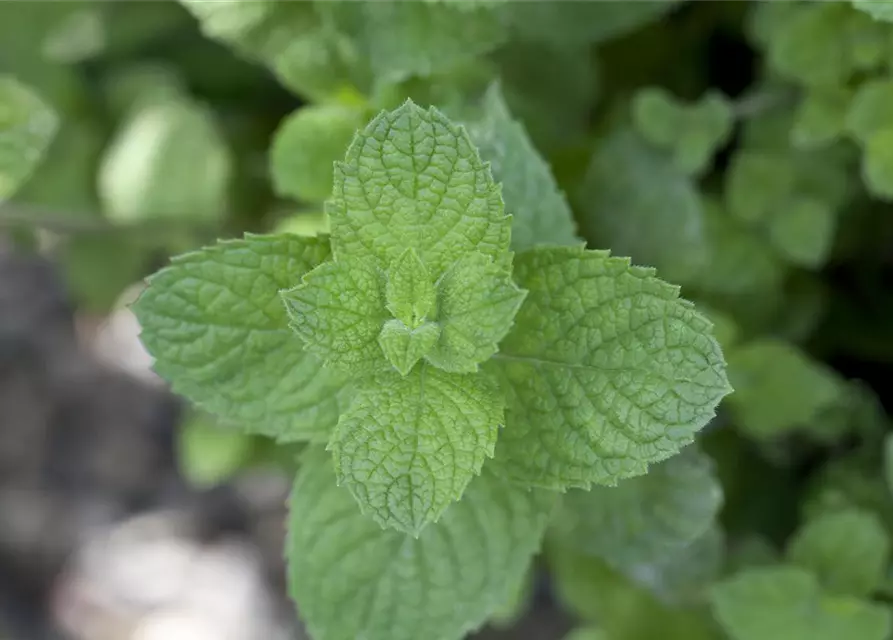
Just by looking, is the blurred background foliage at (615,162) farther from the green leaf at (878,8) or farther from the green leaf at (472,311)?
the green leaf at (472,311)

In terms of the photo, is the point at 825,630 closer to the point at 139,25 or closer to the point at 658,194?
the point at 658,194

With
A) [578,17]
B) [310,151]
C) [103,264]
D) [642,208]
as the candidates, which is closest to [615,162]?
[642,208]

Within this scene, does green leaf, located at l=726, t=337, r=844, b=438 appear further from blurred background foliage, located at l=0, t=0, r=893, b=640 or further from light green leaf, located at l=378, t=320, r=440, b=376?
light green leaf, located at l=378, t=320, r=440, b=376

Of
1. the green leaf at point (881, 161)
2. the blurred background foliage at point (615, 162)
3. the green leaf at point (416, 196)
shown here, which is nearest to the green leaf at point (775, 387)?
the blurred background foliage at point (615, 162)

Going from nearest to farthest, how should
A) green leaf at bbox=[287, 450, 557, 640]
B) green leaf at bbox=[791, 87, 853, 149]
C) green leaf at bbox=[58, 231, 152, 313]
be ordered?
green leaf at bbox=[287, 450, 557, 640], green leaf at bbox=[791, 87, 853, 149], green leaf at bbox=[58, 231, 152, 313]

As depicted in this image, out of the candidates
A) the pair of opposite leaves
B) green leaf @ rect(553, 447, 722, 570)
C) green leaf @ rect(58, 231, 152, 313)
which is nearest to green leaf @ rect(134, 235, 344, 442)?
the pair of opposite leaves

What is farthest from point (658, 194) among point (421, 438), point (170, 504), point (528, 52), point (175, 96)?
point (170, 504)
